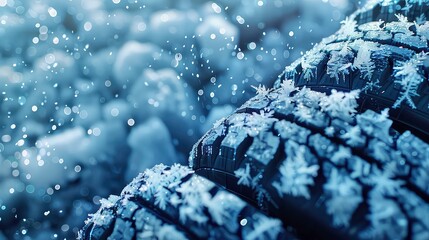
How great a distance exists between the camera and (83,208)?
11.5ft

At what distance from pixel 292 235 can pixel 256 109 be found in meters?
0.45

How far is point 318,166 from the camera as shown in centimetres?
96

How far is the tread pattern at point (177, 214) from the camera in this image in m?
0.98

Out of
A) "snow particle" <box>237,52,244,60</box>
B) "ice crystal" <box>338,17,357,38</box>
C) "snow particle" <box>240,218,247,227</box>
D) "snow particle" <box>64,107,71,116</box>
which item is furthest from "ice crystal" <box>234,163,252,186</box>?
"snow particle" <box>64,107,71,116</box>

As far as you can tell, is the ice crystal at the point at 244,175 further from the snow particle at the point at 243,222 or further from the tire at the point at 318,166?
the snow particle at the point at 243,222

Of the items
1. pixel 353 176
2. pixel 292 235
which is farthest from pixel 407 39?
pixel 292 235

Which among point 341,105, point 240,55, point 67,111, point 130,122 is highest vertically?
point 341,105

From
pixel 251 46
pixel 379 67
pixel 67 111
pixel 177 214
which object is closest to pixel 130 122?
pixel 67 111

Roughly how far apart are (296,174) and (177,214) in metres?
0.36

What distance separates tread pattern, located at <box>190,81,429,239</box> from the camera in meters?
0.89

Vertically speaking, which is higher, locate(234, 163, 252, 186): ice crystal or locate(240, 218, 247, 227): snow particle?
locate(234, 163, 252, 186): ice crystal

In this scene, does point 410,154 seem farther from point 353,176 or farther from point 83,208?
point 83,208

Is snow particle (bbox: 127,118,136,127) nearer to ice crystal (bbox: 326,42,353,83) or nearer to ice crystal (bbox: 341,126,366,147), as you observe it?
ice crystal (bbox: 326,42,353,83)

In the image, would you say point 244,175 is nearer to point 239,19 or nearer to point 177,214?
point 177,214
